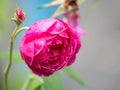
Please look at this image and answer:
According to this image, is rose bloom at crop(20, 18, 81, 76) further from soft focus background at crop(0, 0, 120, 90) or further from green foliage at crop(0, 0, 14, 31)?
soft focus background at crop(0, 0, 120, 90)

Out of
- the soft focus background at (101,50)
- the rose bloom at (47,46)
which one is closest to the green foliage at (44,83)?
the rose bloom at (47,46)

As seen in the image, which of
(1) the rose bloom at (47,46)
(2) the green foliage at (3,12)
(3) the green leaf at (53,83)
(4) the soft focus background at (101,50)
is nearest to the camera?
(1) the rose bloom at (47,46)

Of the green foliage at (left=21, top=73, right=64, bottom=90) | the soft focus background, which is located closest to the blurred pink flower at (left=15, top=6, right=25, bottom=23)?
the green foliage at (left=21, top=73, right=64, bottom=90)

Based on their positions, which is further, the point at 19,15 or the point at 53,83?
the point at 53,83

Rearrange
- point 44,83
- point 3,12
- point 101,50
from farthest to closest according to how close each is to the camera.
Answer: point 101,50 < point 3,12 < point 44,83

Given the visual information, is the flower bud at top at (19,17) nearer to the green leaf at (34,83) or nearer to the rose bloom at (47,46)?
the rose bloom at (47,46)

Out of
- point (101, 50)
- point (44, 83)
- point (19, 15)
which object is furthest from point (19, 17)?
point (101, 50)

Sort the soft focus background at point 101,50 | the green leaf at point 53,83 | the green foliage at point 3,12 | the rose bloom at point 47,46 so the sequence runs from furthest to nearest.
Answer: the soft focus background at point 101,50, the green foliage at point 3,12, the green leaf at point 53,83, the rose bloom at point 47,46

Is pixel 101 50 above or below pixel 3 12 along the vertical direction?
below

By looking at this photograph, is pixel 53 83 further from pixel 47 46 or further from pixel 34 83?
pixel 47 46
